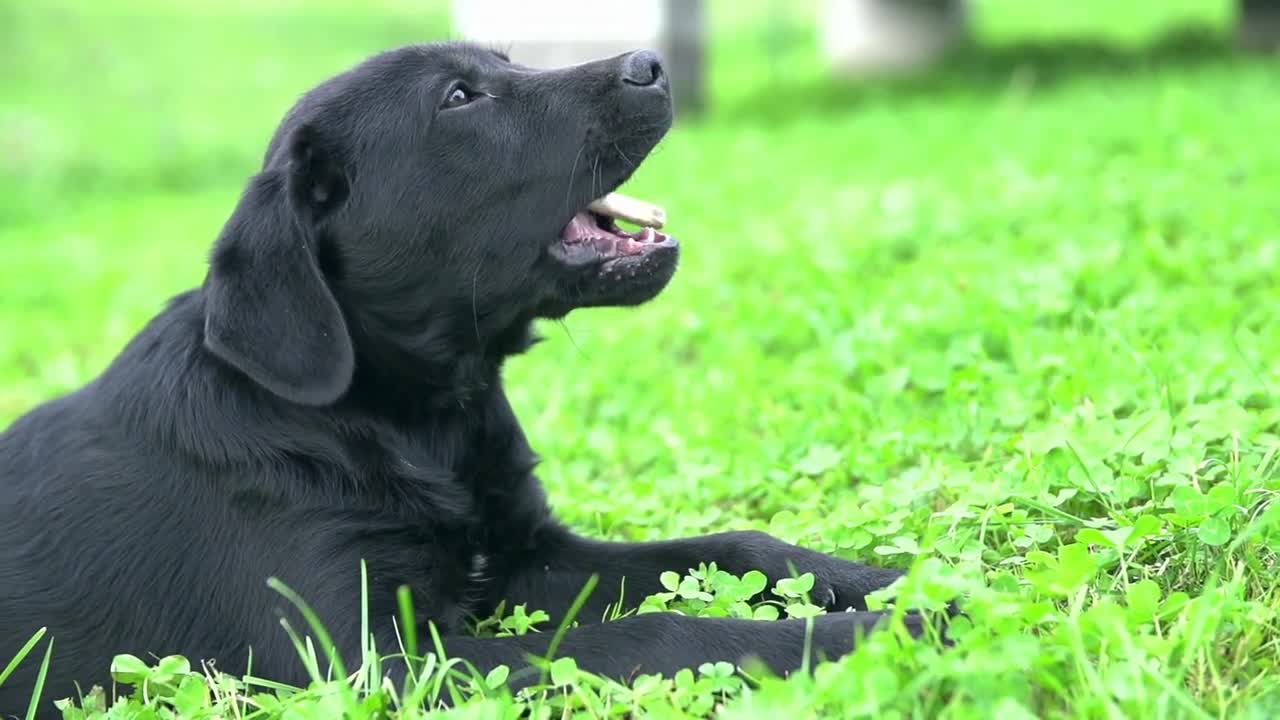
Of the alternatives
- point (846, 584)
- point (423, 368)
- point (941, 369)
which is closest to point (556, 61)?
point (941, 369)

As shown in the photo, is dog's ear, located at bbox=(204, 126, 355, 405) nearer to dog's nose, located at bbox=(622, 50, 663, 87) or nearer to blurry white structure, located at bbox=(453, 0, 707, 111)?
dog's nose, located at bbox=(622, 50, 663, 87)

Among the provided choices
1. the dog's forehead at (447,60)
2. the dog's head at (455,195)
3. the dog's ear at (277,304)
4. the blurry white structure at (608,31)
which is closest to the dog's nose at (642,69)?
the dog's head at (455,195)

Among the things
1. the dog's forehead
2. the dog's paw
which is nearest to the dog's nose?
the dog's forehead

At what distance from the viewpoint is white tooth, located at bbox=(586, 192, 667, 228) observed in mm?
3133

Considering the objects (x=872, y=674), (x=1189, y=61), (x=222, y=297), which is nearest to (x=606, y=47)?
(x=1189, y=61)

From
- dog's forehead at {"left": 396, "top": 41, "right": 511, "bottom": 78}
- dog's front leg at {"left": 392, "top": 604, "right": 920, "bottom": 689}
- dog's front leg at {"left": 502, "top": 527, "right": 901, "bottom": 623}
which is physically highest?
dog's forehead at {"left": 396, "top": 41, "right": 511, "bottom": 78}

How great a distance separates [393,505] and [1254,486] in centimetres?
161

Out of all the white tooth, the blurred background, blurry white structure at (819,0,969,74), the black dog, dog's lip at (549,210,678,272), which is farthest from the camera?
blurry white structure at (819,0,969,74)

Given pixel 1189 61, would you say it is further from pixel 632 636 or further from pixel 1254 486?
pixel 632 636

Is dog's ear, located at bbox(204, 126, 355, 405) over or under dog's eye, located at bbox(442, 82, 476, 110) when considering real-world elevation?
under

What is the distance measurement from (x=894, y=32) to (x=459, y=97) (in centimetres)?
1029

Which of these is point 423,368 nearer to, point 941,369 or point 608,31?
point 941,369

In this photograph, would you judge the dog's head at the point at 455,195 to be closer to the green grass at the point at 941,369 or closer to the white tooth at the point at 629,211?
the white tooth at the point at 629,211

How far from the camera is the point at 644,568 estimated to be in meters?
2.84
